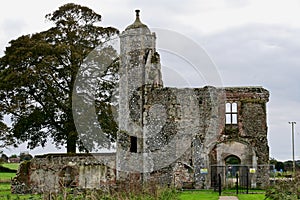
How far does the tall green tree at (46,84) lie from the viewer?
35.5 m

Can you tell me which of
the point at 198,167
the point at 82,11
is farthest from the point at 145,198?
the point at 82,11

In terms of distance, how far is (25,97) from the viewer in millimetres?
35875

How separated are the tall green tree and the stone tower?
3.51 meters

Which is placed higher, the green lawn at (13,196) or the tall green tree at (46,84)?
the tall green tree at (46,84)

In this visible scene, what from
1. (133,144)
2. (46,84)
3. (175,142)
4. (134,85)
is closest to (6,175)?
(46,84)

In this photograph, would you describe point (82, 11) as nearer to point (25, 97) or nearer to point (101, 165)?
point (25, 97)

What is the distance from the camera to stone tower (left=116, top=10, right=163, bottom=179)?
31.9m

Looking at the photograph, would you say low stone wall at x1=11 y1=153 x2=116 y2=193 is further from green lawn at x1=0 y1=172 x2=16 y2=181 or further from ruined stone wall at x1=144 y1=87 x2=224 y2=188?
green lawn at x1=0 y1=172 x2=16 y2=181

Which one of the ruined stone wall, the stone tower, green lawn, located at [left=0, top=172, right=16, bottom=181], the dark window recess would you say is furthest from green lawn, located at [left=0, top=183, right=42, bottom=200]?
the ruined stone wall

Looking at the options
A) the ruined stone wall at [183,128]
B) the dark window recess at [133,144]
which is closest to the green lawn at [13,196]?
the dark window recess at [133,144]

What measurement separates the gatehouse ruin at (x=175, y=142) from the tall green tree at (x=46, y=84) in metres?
3.92

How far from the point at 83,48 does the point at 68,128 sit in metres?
5.27

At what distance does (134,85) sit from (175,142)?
4.01 m

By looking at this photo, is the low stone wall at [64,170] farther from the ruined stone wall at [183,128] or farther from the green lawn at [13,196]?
the ruined stone wall at [183,128]
